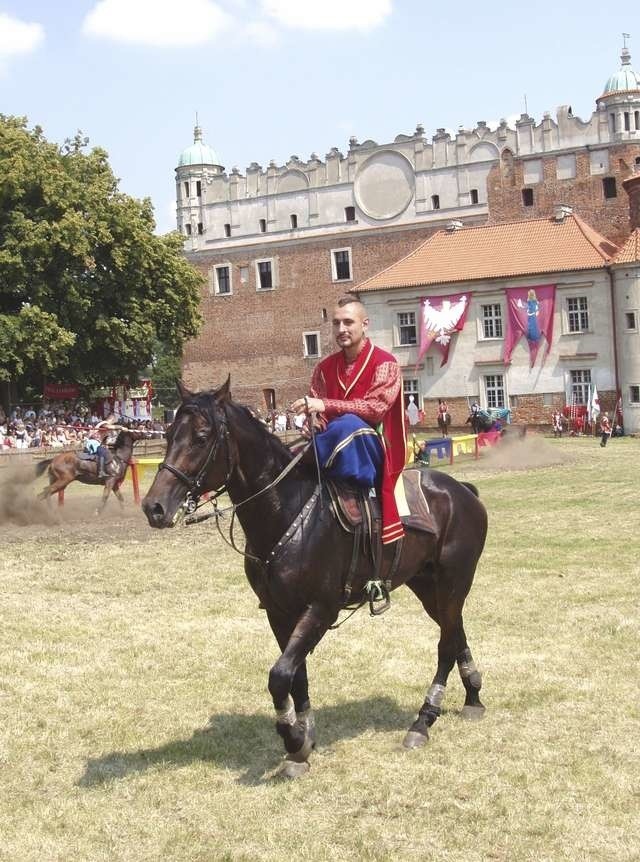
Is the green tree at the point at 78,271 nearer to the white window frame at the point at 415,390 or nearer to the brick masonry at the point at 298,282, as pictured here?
the white window frame at the point at 415,390

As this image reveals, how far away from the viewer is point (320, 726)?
23.9ft

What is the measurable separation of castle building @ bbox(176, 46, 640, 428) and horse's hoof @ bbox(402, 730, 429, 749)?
4331 cm

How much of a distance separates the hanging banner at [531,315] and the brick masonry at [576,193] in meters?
9.43

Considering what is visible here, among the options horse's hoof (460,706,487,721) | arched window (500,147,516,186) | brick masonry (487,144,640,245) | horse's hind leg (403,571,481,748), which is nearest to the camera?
horse's hind leg (403,571,481,748)

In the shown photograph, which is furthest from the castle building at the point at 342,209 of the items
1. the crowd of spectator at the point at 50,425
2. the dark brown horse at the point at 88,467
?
the dark brown horse at the point at 88,467

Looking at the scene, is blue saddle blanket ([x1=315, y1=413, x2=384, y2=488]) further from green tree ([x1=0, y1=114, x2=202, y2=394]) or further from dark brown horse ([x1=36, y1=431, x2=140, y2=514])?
green tree ([x1=0, y1=114, x2=202, y2=394])

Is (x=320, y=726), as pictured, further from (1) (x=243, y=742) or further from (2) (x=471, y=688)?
(2) (x=471, y=688)

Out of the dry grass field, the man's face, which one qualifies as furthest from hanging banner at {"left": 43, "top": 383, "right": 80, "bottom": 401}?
the man's face

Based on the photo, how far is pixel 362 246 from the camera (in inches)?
2313

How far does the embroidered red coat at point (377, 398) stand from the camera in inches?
255

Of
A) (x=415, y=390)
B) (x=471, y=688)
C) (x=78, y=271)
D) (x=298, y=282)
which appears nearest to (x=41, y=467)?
(x=471, y=688)

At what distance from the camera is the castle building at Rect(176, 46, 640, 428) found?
176 feet

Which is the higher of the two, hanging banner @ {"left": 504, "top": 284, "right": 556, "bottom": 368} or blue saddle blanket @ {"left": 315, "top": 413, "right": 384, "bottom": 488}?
hanging banner @ {"left": 504, "top": 284, "right": 556, "bottom": 368}

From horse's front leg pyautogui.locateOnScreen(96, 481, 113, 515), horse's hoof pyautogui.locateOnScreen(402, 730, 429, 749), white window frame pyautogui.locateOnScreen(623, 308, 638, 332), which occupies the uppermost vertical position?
white window frame pyautogui.locateOnScreen(623, 308, 638, 332)
